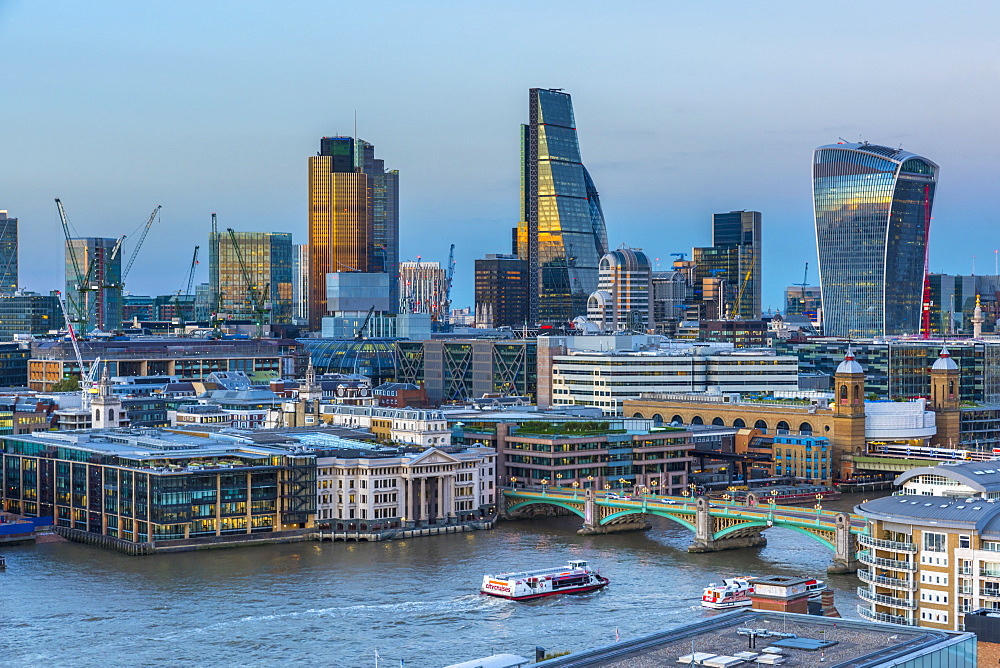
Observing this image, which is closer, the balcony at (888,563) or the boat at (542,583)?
the balcony at (888,563)

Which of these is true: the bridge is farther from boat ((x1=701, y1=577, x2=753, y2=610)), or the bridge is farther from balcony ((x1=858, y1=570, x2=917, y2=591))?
balcony ((x1=858, y1=570, x2=917, y2=591))

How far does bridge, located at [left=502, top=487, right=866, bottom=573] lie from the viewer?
85312mm

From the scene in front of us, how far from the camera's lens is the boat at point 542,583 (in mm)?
77562

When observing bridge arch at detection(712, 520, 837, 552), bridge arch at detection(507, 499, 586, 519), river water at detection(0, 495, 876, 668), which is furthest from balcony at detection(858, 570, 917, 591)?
bridge arch at detection(507, 499, 586, 519)

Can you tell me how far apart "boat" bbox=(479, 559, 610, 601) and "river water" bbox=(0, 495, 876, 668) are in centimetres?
71

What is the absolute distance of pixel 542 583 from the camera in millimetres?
78438

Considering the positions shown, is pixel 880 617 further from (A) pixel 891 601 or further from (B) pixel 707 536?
(B) pixel 707 536

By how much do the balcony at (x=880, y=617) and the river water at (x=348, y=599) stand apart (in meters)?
9.43

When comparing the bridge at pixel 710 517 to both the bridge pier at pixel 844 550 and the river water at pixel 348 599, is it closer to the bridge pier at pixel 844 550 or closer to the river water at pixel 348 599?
the bridge pier at pixel 844 550

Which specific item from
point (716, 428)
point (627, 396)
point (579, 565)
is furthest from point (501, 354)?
point (579, 565)

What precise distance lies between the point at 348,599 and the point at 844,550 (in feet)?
82.7

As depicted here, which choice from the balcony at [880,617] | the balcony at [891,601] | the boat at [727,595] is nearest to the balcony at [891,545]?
the balcony at [891,601]

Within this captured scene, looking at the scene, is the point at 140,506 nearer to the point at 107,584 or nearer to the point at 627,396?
the point at 107,584

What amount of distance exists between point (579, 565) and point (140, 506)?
87.6 feet
